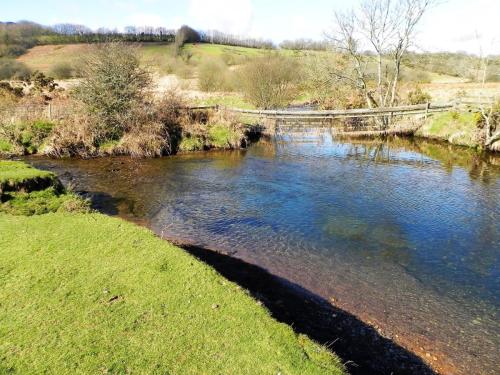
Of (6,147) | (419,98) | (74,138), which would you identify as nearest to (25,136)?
(6,147)

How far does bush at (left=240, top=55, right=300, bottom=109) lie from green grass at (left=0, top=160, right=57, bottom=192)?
87.2 feet

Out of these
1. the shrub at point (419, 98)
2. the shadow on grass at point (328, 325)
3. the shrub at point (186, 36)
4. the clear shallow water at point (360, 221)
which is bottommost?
the shadow on grass at point (328, 325)

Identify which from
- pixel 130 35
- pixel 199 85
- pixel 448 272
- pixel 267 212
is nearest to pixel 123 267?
pixel 267 212

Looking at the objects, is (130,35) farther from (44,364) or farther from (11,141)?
(44,364)

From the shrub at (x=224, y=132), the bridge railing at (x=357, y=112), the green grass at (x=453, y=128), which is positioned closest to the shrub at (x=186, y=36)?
the bridge railing at (x=357, y=112)

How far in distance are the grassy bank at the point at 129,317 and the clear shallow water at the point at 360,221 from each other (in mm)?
3203

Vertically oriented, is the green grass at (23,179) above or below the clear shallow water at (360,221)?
above

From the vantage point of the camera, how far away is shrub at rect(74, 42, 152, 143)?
1033 inches

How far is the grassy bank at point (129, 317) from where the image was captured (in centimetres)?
606

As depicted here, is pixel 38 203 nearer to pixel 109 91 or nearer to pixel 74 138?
pixel 74 138

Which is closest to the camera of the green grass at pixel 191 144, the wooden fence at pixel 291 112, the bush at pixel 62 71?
the green grass at pixel 191 144

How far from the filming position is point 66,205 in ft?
42.1

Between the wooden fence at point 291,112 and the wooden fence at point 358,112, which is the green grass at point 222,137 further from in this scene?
the wooden fence at point 358,112

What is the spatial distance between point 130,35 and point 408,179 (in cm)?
8216
